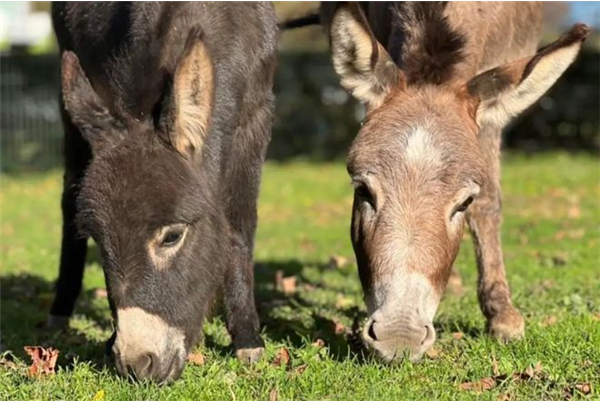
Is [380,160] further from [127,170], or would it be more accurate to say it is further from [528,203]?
[528,203]

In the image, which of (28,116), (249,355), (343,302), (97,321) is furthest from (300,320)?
(28,116)

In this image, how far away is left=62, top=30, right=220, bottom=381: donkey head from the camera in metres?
4.59

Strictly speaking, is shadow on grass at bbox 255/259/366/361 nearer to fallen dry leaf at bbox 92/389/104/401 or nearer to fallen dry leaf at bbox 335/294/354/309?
fallen dry leaf at bbox 335/294/354/309

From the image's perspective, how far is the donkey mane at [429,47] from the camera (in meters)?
5.31

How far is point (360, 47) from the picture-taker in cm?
525

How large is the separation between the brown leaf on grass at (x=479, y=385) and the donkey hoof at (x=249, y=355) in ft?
4.15

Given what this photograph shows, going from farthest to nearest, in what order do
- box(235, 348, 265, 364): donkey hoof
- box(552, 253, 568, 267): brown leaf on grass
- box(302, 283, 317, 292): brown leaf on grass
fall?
1. box(552, 253, 568, 267): brown leaf on grass
2. box(302, 283, 317, 292): brown leaf on grass
3. box(235, 348, 265, 364): donkey hoof

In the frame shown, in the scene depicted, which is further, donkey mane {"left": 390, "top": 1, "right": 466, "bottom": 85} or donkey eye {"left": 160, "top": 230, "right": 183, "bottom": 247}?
donkey mane {"left": 390, "top": 1, "right": 466, "bottom": 85}

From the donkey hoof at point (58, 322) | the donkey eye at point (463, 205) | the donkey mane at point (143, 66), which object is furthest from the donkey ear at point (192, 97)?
the donkey hoof at point (58, 322)

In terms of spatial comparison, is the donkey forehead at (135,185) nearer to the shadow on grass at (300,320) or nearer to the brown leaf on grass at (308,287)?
the shadow on grass at (300,320)

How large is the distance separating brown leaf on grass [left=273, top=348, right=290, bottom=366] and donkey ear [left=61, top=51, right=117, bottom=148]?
1530 mm

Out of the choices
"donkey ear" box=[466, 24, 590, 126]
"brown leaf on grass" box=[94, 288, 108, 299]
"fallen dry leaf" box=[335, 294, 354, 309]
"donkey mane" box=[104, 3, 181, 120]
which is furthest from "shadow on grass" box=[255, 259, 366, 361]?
"donkey mane" box=[104, 3, 181, 120]

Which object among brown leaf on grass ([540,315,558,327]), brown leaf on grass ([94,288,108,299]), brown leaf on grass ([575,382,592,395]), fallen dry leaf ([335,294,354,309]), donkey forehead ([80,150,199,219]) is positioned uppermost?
donkey forehead ([80,150,199,219])

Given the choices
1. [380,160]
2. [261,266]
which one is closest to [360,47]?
[380,160]
